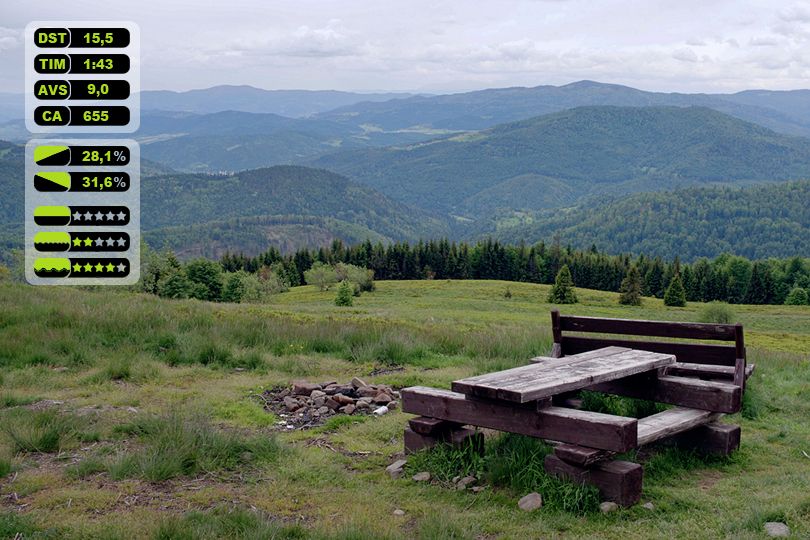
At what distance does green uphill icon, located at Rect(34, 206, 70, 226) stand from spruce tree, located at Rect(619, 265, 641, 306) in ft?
237

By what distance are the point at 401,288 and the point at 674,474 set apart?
264 ft

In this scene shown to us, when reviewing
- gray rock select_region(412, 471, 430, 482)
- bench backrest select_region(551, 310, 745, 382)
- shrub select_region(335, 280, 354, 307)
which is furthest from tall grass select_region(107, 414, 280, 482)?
shrub select_region(335, 280, 354, 307)

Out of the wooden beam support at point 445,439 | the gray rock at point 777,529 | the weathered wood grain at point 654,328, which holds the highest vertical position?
the weathered wood grain at point 654,328

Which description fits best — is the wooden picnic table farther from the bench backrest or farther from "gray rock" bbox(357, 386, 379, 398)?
"gray rock" bbox(357, 386, 379, 398)

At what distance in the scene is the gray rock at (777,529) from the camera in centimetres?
475

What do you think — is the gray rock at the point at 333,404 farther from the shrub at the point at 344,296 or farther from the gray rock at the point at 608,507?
the shrub at the point at 344,296

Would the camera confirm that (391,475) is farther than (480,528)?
Result: Yes

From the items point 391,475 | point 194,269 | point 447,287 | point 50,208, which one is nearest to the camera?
point 391,475

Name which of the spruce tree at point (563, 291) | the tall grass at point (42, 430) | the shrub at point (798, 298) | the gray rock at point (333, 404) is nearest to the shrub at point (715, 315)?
the spruce tree at point (563, 291)

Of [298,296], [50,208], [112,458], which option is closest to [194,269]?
[298,296]

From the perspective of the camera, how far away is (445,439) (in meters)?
6.72

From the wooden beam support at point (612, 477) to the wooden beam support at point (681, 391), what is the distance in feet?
6.70

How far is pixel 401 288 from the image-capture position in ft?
285

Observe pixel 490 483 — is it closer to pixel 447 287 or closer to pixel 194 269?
pixel 194 269
